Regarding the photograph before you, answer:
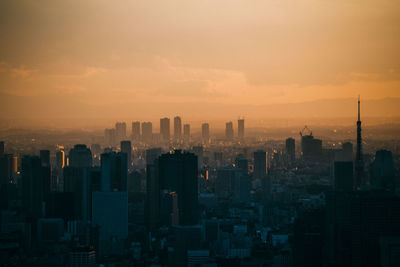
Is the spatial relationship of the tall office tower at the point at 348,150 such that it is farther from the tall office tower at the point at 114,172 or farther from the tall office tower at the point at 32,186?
the tall office tower at the point at 32,186

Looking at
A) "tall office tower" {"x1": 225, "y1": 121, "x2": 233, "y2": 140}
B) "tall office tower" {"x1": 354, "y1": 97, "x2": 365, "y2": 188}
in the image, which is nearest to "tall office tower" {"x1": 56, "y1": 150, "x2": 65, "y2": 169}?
"tall office tower" {"x1": 225, "y1": 121, "x2": 233, "y2": 140}

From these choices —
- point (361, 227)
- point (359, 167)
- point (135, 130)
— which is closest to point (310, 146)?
point (359, 167)

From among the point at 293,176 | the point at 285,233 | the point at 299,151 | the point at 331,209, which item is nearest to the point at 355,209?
the point at 331,209

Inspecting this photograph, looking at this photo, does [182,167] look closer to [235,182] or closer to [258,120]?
[235,182]

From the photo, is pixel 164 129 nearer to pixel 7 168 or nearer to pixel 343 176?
pixel 7 168

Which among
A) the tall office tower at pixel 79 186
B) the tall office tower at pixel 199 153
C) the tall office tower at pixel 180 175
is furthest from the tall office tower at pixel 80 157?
the tall office tower at pixel 199 153

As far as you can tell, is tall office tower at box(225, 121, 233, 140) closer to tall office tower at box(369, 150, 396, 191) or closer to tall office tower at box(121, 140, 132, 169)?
tall office tower at box(121, 140, 132, 169)
